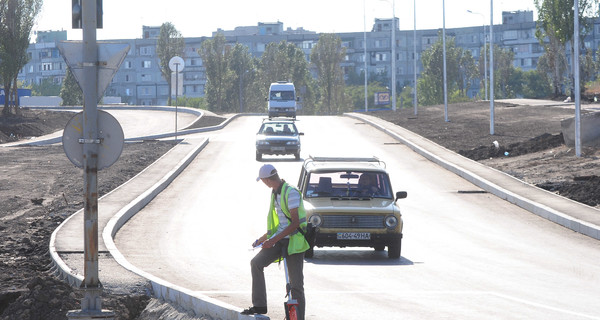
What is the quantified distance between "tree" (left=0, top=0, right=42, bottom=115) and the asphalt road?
118 feet

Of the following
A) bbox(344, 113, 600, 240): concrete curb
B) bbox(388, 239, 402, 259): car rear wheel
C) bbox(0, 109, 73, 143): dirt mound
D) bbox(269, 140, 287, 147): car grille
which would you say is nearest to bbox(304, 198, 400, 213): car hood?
bbox(388, 239, 402, 259): car rear wheel

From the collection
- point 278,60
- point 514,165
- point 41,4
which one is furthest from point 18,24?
point 278,60

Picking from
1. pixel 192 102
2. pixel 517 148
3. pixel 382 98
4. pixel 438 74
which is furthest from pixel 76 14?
pixel 192 102

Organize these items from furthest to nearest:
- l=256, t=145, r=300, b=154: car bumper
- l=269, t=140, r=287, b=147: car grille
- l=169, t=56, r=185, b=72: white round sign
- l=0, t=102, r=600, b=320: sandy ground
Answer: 1. l=169, t=56, r=185, b=72: white round sign
2. l=269, t=140, r=287, b=147: car grille
3. l=256, t=145, r=300, b=154: car bumper
4. l=0, t=102, r=600, b=320: sandy ground

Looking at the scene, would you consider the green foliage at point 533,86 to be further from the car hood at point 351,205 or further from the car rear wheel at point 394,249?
the car rear wheel at point 394,249

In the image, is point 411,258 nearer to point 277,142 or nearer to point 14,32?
point 277,142

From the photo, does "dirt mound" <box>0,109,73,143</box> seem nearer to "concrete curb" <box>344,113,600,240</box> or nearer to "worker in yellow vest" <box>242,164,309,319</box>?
"concrete curb" <box>344,113,600,240</box>

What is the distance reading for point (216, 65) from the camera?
128375mm

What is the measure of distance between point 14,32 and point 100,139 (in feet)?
191

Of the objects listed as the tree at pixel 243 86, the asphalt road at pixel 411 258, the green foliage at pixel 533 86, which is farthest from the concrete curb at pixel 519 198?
the green foliage at pixel 533 86

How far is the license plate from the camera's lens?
17.7 metres

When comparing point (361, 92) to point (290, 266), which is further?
point (361, 92)

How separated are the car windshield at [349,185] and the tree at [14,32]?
51.7 metres

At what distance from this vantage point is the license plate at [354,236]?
696 inches
